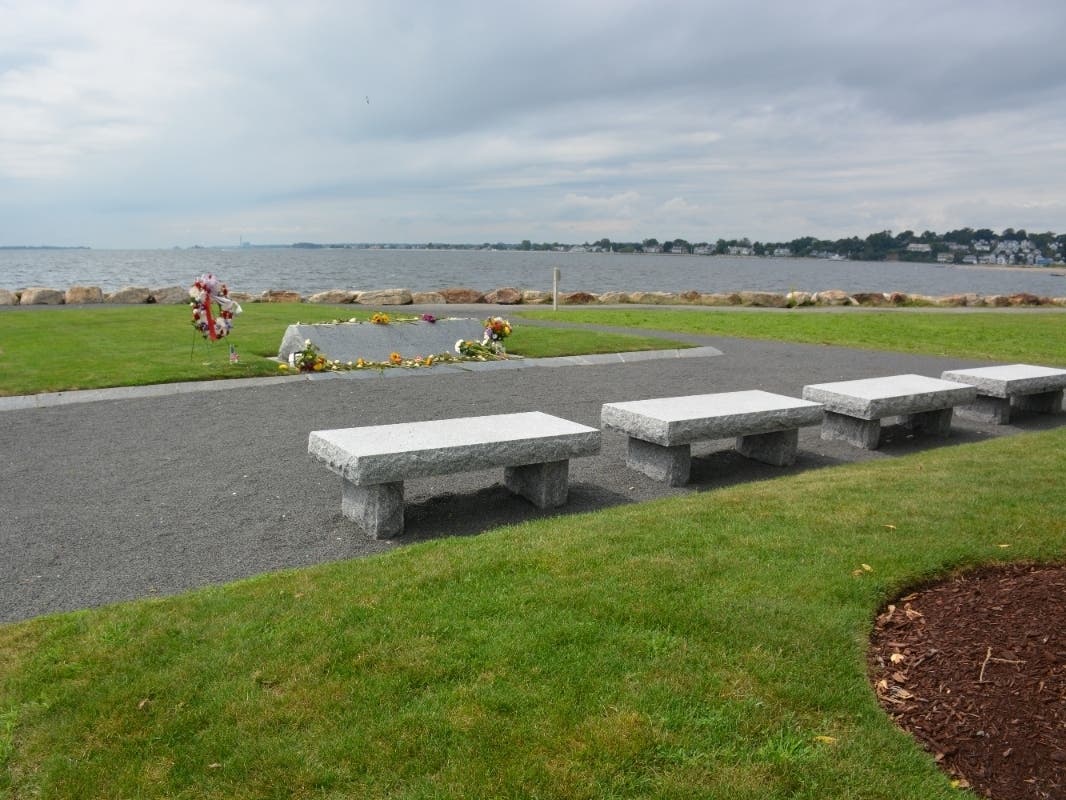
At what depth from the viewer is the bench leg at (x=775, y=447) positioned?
774 centimetres

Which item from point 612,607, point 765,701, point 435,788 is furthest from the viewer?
point 612,607

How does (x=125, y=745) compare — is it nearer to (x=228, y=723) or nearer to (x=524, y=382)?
(x=228, y=723)

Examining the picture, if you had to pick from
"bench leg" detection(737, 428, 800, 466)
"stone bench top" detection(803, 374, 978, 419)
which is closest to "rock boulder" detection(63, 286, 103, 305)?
"bench leg" detection(737, 428, 800, 466)

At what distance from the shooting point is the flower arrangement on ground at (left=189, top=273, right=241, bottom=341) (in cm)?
1342

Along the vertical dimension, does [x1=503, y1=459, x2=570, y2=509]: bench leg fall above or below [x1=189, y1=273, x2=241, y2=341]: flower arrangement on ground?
below

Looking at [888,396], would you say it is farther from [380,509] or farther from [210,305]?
[210,305]

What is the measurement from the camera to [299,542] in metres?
5.46

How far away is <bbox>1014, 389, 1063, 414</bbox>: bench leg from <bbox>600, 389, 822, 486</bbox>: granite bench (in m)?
4.58

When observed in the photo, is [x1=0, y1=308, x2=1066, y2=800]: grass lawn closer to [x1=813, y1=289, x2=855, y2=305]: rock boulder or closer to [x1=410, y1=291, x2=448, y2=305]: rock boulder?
[x1=410, y1=291, x2=448, y2=305]: rock boulder

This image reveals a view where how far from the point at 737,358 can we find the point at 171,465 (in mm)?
10179

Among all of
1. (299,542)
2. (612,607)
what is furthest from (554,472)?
(612,607)

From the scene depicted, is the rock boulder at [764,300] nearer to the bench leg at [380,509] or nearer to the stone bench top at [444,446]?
the stone bench top at [444,446]

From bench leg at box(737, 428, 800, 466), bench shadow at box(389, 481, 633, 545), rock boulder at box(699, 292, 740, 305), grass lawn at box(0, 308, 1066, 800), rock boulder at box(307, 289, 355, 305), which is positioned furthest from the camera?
rock boulder at box(699, 292, 740, 305)

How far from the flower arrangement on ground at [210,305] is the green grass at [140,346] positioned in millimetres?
368
